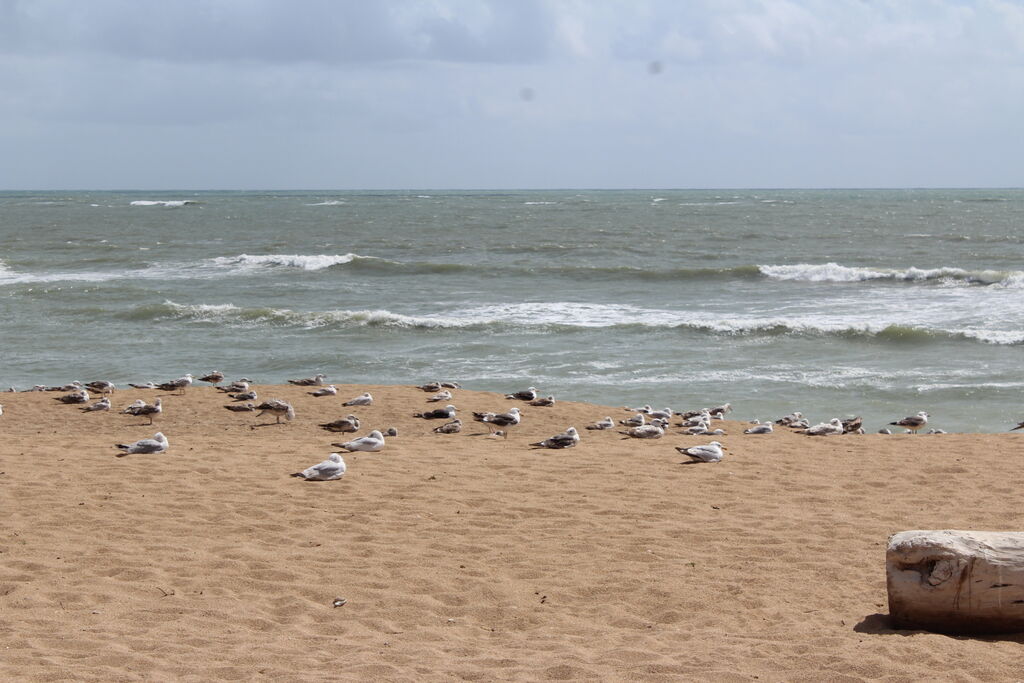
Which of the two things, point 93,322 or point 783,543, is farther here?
point 93,322

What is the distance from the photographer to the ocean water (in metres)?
16.6

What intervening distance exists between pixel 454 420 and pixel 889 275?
22.8m

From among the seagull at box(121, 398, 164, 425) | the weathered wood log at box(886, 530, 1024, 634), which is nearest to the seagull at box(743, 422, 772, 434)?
the weathered wood log at box(886, 530, 1024, 634)

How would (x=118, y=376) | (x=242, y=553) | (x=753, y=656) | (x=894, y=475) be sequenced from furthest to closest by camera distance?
(x=118, y=376), (x=894, y=475), (x=242, y=553), (x=753, y=656)

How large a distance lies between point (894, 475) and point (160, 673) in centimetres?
693

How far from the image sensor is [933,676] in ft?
16.0

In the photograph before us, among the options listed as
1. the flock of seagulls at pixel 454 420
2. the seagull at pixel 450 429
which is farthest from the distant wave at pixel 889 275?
the seagull at pixel 450 429

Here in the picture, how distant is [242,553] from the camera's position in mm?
6949

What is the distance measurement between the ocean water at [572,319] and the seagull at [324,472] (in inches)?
268

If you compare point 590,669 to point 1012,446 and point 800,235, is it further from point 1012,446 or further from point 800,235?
point 800,235

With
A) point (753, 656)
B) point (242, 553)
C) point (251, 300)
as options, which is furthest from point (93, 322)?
point (753, 656)

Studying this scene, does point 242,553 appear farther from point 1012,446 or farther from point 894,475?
point 1012,446

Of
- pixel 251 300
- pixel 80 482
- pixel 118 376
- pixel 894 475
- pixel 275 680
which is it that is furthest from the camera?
pixel 251 300

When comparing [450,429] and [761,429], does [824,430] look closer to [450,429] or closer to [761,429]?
[761,429]
